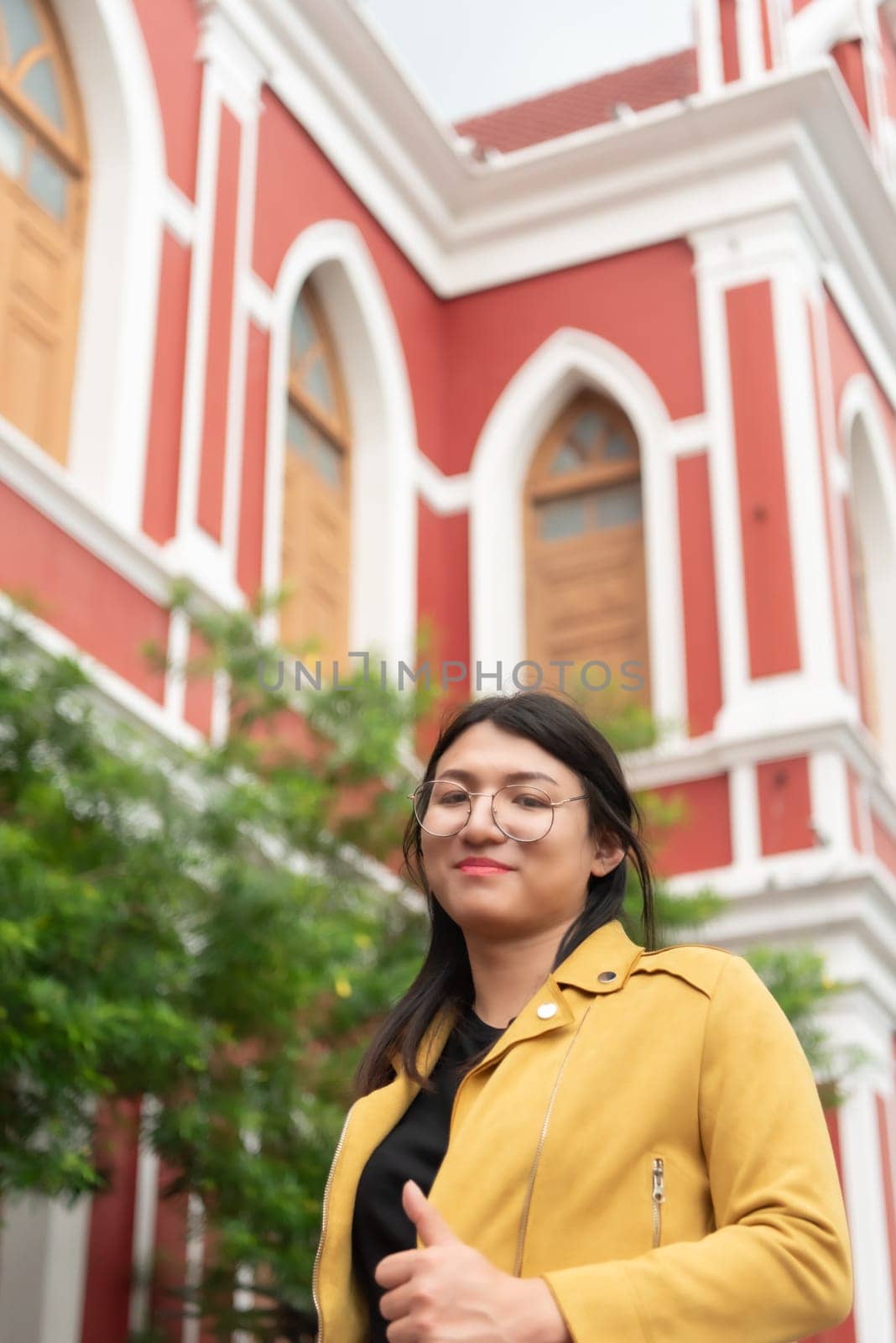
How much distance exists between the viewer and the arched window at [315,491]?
9508 mm

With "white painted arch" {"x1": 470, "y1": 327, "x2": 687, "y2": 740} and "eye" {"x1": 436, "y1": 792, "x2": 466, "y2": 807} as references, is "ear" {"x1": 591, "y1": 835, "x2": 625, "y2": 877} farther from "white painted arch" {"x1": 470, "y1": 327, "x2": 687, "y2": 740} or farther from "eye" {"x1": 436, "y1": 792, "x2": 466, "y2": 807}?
"white painted arch" {"x1": 470, "y1": 327, "x2": 687, "y2": 740}

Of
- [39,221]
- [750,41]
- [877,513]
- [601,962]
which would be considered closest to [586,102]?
[750,41]

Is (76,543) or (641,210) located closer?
(76,543)

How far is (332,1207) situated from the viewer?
1.96 m

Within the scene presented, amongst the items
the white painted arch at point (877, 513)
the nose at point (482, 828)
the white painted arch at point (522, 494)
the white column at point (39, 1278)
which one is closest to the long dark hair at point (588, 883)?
the nose at point (482, 828)

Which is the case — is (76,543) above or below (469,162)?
below

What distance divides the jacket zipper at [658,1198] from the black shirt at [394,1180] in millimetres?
238

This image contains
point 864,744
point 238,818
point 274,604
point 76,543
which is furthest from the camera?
point 864,744

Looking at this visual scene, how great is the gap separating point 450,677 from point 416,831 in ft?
26.2

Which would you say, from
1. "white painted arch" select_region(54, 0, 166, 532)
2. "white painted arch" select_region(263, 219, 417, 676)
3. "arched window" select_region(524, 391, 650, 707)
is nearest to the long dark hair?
"white painted arch" select_region(54, 0, 166, 532)

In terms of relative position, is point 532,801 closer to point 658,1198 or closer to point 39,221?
point 658,1198

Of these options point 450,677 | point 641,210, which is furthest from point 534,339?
point 450,677

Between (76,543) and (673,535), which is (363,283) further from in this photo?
(76,543)

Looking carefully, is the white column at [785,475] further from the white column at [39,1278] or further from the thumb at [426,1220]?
the thumb at [426,1220]
